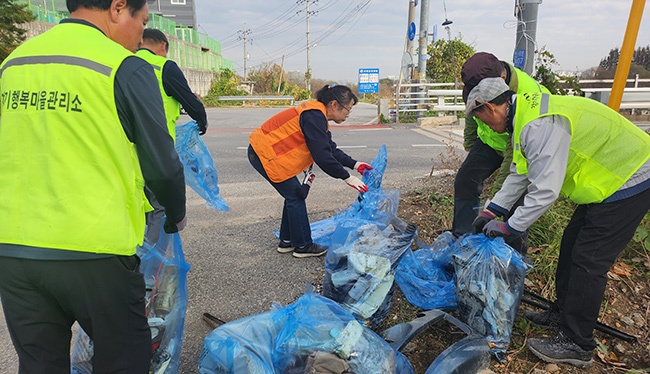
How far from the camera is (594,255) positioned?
2223 mm

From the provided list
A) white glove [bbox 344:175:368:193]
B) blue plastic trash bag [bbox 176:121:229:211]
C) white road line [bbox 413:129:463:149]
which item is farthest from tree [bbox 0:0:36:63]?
white glove [bbox 344:175:368:193]

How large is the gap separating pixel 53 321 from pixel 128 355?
0.87 feet

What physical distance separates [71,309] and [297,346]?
2.99ft

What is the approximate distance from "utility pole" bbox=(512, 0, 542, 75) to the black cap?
7.56ft

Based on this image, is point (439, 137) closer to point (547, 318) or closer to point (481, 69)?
point (481, 69)

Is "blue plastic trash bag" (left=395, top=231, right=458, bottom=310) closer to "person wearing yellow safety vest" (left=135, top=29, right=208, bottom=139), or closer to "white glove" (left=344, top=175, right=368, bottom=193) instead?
"white glove" (left=344, top=175, right=368, bottom=193)

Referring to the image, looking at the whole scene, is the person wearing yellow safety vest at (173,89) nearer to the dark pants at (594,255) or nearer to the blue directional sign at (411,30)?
the dark pants at (594,255)

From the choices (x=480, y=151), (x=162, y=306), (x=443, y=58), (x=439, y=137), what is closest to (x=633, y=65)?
(x=443, y=58)

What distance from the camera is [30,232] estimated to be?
52.4 inches

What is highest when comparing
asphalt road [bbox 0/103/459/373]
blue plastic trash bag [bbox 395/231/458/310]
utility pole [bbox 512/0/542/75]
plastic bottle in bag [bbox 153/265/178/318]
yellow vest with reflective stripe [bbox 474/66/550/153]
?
utility pole [bbox 512/0/542/75]

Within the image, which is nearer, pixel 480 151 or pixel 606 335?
pixel 606 335

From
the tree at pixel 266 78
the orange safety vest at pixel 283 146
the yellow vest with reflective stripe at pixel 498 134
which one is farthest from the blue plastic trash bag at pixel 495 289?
the tree at pixel 266 78

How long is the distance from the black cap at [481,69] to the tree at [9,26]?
43.3 ft

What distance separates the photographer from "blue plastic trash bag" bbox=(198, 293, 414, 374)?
187 centimetres
